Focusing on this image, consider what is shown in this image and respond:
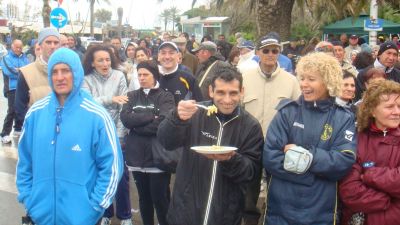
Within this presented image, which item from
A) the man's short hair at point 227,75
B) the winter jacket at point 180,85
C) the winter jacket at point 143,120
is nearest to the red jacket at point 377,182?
the man's short hair at point 227,75

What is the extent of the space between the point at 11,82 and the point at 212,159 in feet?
26.3

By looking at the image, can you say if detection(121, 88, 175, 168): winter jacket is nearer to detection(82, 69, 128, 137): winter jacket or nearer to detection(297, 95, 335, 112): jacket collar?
detection(82, 69, 128, 137): winter jacket

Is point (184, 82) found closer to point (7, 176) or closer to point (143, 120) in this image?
point (143, 120)

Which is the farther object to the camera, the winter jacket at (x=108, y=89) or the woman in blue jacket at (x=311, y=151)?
the winter jacket at (x=108, y=89)

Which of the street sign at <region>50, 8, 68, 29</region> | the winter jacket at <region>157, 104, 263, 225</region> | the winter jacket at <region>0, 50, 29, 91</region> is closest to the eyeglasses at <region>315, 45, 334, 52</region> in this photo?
the winter jacket at <region>157, 104, 263, 225</region>

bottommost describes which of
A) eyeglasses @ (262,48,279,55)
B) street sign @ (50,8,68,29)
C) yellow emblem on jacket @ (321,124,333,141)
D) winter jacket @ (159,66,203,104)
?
yellow emblem on jacket @ (321,124,333,141)

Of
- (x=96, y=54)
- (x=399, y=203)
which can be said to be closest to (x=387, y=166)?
(x=399, y=203)

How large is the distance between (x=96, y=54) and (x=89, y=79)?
11.1 inches

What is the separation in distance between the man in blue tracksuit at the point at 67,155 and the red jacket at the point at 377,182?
161 centimetres

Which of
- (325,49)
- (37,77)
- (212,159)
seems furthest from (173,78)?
(325,49)

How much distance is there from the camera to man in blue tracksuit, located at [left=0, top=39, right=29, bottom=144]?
9.73 m

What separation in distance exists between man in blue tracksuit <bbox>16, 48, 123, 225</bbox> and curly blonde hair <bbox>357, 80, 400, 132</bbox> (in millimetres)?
1727

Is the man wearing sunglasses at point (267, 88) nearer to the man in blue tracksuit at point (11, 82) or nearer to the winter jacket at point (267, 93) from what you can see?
the winter jacket at point (267, 93)

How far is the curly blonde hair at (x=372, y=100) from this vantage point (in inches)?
132
